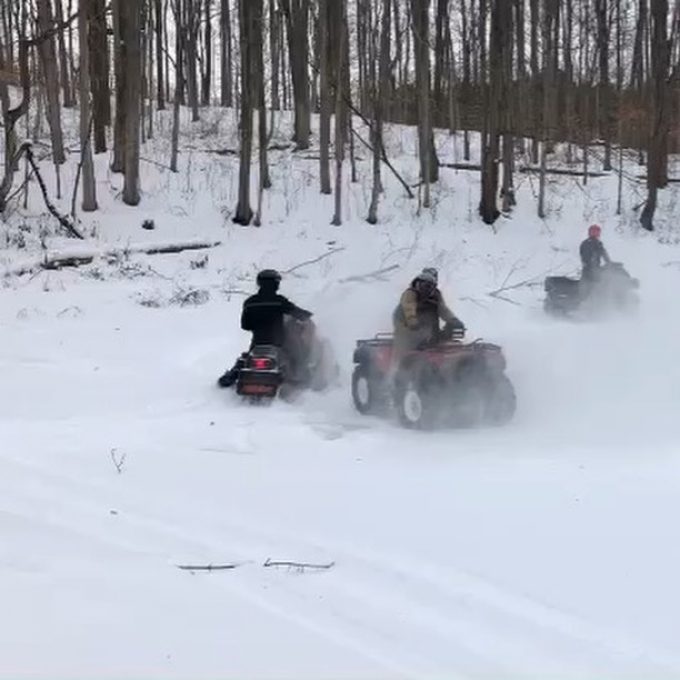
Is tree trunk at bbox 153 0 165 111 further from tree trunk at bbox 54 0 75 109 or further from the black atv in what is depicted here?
the black atv

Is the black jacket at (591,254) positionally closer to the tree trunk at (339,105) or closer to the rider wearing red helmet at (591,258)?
Result: the rider wearing red helmet at (591,258)

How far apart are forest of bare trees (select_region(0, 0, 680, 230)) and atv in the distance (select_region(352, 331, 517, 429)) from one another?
450 inches

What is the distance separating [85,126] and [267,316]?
1259 centimetres

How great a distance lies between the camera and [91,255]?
17438 millimetres

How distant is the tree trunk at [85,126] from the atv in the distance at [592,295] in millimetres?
10145

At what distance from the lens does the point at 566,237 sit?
2289cm

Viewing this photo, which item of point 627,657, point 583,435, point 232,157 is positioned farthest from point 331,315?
point 232,157

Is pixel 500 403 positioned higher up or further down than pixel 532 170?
further down

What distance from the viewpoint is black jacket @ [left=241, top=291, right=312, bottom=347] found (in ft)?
33.2

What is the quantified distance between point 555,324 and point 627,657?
11.3 m

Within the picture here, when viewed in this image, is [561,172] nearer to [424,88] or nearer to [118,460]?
[424,88]

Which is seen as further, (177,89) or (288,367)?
(177,89)

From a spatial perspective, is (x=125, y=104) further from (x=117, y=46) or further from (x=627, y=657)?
(x=627, y=657)

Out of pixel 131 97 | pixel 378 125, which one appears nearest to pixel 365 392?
pixel 378 125
